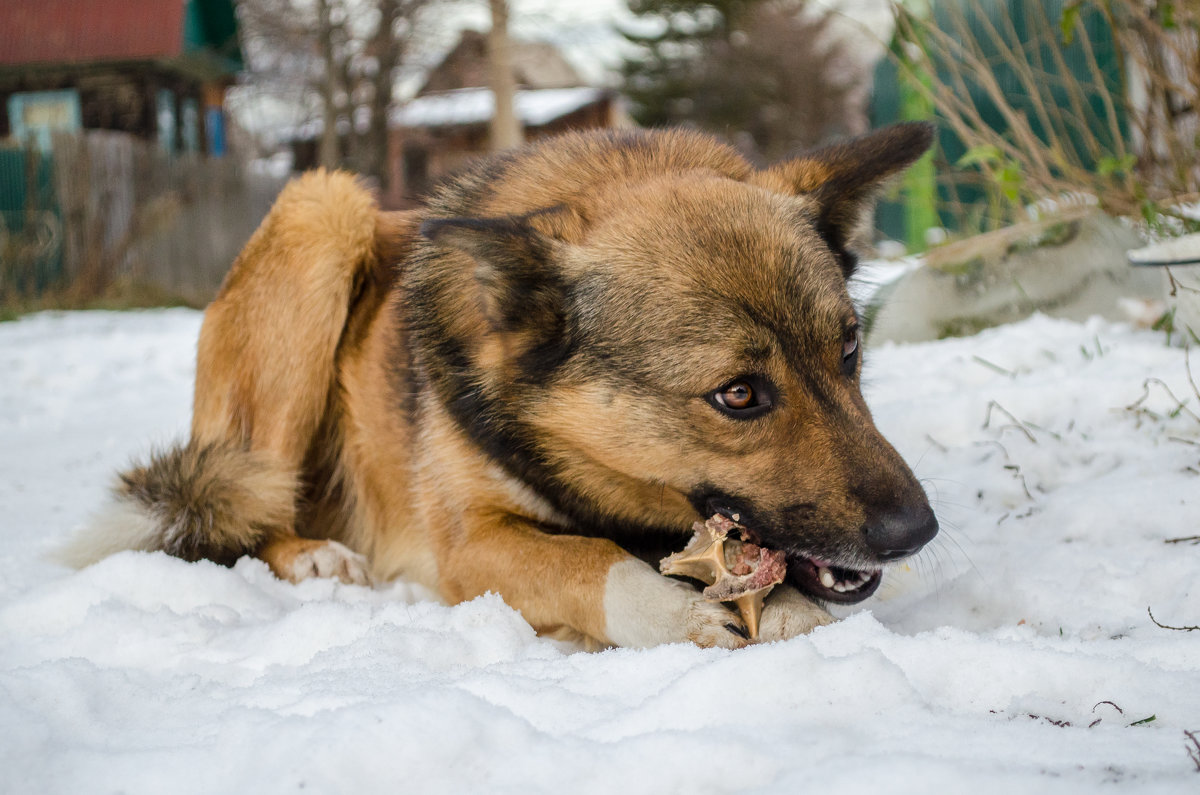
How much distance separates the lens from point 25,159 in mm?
11453

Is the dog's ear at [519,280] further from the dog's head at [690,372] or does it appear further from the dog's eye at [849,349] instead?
the dog's eye at [849,349]

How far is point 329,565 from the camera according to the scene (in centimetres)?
288

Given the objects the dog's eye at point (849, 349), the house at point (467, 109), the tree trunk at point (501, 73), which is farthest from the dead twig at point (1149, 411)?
the house at point (467, 109)

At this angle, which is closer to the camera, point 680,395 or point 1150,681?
point 1150,681

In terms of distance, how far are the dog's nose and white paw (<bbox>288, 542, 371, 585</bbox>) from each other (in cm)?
168

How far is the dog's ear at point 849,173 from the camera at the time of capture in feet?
8.55

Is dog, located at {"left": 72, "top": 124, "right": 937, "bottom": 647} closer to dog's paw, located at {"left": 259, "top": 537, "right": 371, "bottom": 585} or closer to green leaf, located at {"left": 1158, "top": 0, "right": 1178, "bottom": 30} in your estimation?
dog's paw, located at {"left": 259, "top": 537, "right": 371, "bottom": 585}

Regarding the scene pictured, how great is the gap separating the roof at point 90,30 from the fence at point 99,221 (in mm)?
7776

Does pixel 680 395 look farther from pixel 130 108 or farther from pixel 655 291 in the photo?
pixel 130 108

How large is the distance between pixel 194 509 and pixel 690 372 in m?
1.67

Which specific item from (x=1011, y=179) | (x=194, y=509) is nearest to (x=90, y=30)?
(x=1011, y=179)

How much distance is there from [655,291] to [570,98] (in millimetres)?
28829

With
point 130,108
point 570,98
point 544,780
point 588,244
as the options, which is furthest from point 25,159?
point 570,98

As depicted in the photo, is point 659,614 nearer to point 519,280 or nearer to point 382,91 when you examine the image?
point 519,280
